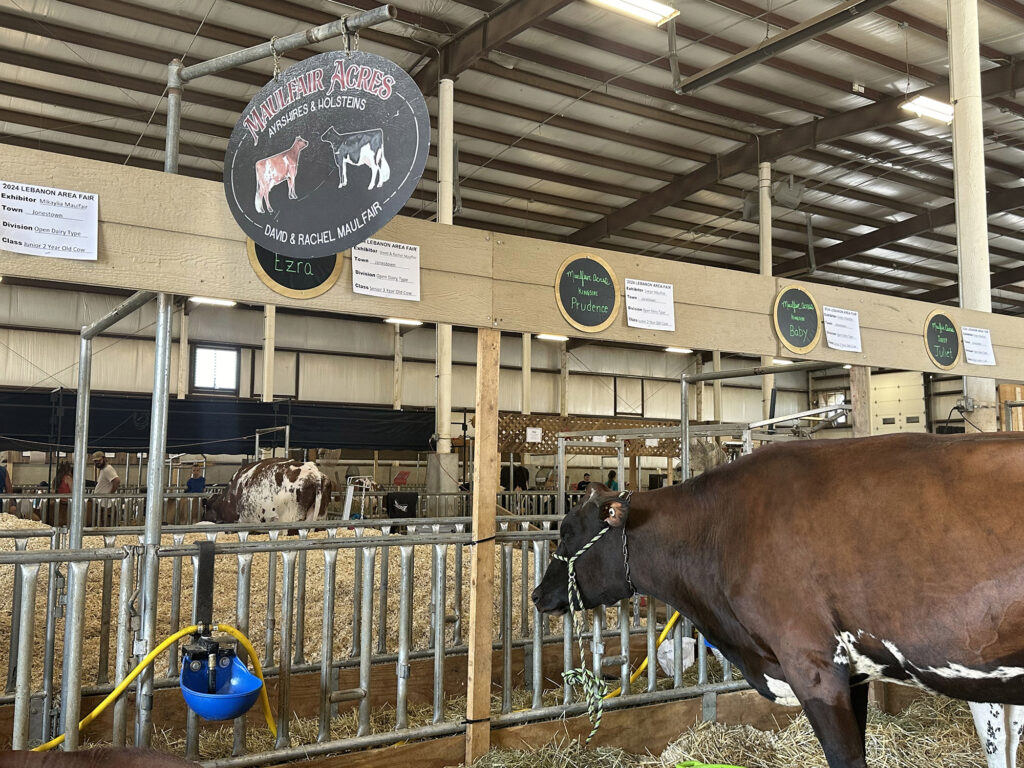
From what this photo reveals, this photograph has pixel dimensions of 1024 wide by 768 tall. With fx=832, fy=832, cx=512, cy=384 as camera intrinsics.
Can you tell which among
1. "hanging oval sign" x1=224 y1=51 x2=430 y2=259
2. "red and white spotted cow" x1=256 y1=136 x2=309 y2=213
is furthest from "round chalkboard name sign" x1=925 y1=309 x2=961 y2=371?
"red and white spotted cow" x1=256 y1=136 x2=309 y2=213

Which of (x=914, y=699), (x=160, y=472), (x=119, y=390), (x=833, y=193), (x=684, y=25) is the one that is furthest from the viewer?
(x=119, y=390)

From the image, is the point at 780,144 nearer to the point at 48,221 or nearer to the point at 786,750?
the point at 786,750

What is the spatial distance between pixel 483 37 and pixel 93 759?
12.1m

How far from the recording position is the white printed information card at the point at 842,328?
492 centimetres

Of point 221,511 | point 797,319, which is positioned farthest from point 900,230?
point 797,319

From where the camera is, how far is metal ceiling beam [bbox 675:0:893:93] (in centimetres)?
1089

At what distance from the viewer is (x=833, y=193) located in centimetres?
1975

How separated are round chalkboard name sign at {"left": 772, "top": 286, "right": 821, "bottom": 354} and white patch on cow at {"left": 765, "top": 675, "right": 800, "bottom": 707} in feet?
7.16

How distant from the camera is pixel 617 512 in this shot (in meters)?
3.32

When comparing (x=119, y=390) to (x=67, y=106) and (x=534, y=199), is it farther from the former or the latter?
(x=534, y=199)

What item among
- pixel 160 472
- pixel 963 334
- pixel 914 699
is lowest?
pixel 914 699

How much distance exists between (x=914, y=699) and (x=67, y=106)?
15.7m

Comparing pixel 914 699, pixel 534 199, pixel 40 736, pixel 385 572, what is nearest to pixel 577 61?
pixel 534 199

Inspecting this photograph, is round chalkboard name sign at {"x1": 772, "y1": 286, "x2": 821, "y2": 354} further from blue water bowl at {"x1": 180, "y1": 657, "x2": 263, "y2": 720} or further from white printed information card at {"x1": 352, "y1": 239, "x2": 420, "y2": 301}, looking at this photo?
blue water bowl at {"x1": 180, "y1": 657, "x2": 263, "y2": 720}
